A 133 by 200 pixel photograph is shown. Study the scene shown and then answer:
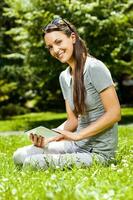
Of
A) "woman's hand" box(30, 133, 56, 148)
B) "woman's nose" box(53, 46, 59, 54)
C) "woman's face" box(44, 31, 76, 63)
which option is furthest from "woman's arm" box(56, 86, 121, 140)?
"woman's nose" box(53, 46, 59, 54)

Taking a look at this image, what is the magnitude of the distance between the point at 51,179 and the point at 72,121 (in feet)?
5.58

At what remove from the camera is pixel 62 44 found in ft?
19.8

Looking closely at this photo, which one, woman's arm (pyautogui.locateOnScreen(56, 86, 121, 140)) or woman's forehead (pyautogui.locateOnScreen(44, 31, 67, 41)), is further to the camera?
woman's forehead (pyautogui.locateOnScreen(44, 31, 67, 41))

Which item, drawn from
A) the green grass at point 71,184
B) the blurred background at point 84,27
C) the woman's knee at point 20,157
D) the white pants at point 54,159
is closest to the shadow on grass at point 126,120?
the blurred background at point 84,27

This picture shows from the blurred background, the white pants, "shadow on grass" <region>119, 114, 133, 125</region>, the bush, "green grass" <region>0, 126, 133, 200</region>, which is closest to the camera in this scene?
"green grass" <region>0, 126, 133, 200</region>

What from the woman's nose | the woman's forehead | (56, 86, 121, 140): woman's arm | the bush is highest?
the woman's forehead

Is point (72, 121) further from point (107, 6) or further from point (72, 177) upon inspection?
point (107, 6)

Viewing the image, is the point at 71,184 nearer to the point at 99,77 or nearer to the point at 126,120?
the point at 99,77

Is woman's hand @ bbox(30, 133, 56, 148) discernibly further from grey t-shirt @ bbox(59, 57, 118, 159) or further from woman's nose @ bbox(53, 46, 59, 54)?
woman's nose @ bbox(53, 46, 59, 54)

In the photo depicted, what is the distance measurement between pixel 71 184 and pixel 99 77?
5.36 feet

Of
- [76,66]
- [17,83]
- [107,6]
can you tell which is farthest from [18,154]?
[17,83]

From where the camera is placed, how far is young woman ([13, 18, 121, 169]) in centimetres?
586

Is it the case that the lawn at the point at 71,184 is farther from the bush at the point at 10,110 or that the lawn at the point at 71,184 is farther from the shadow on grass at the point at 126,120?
the bush at the point at 10,110

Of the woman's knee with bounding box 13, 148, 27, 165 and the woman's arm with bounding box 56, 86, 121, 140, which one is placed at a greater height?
the woman's arm with bounding box 56, 86, 121, 140
